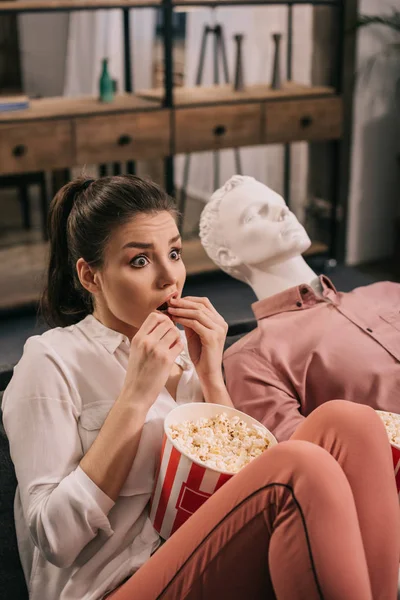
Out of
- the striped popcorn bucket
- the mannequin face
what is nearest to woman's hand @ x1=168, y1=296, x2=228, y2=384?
the striped popcorn bucket

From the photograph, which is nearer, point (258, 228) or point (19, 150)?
point (258, 228)

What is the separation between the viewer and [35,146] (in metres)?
3.20

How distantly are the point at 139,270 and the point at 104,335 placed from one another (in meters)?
0.13

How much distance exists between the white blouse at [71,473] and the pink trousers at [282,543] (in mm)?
94

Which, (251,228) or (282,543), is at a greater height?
(251,228)

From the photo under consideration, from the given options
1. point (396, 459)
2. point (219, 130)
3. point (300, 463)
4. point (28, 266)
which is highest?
point (219, 130)

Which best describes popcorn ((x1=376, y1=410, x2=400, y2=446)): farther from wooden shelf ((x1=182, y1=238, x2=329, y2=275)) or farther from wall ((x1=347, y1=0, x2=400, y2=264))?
wall ((x1=347, y1=0, x2=400, y2=264))

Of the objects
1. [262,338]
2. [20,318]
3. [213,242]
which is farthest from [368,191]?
[262,338]

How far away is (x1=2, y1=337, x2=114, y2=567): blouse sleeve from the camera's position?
116 centimetres

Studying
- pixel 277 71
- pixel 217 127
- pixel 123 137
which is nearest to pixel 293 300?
pixel 123 137

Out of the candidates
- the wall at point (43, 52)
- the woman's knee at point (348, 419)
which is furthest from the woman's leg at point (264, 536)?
the wall at point (43, 52)

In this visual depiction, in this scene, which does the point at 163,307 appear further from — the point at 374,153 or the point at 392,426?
the point at 374,153

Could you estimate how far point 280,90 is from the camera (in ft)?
12.3

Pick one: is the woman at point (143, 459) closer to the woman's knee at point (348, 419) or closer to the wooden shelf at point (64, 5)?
the woman's knee at point (348, 419)
